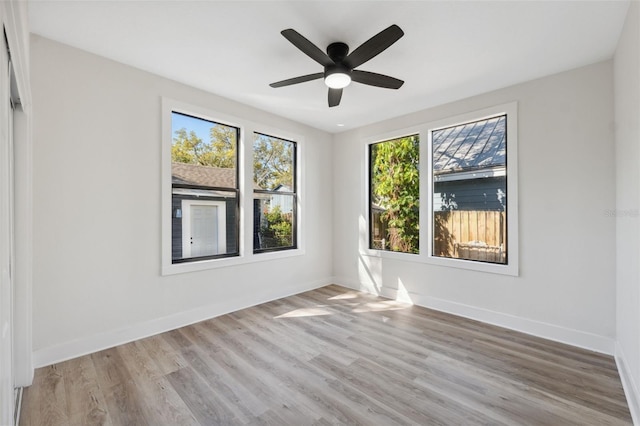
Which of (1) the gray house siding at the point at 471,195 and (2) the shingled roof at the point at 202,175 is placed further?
(1) the gray house siding at the point at 471,195

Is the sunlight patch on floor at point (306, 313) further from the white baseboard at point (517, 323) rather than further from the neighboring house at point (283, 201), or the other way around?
the neighboring house at point (283, 201)

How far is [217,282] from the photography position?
3580 mm

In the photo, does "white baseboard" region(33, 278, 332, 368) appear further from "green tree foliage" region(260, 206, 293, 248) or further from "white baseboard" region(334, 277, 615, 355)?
"white baseboard" region(334, 277, 615, 355)

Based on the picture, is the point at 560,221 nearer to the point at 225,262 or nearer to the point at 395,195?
the point at 395,195

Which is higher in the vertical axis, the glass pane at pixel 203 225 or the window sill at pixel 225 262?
the glass pane at pixel 203 225

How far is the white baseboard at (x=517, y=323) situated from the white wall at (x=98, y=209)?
2.68m

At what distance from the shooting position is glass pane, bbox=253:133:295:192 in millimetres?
4133

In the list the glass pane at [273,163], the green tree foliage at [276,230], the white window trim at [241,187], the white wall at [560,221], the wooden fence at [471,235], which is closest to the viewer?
the white wall at [560,221]

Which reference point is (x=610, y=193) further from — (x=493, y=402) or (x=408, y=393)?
(x=408, y=393)

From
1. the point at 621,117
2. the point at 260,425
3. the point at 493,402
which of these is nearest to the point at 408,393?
the point at 493,402

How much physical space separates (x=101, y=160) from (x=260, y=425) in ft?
8.55

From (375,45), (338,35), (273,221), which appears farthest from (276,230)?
(375,45)

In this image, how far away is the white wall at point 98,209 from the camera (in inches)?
95.7

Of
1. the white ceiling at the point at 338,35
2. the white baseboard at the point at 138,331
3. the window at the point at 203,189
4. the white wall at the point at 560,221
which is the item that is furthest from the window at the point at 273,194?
the white wall at the point at 560,221
